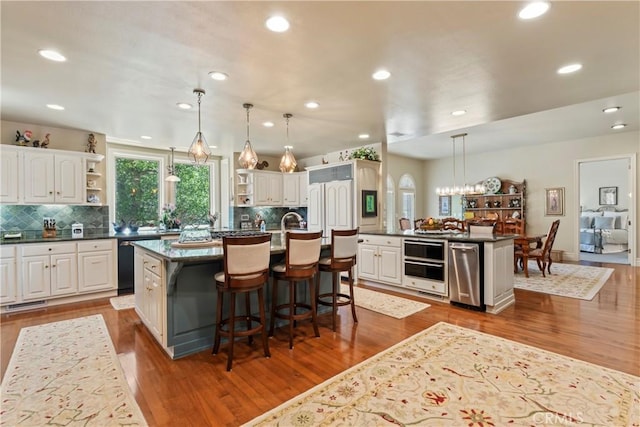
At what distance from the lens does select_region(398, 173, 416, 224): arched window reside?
9.53 m

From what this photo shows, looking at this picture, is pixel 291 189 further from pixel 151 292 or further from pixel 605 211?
pixel 605 211

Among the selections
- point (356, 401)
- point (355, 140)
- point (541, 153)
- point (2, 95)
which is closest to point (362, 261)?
point (355, 140)

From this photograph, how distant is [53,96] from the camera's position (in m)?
3.51

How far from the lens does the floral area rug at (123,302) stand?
4.23 meters

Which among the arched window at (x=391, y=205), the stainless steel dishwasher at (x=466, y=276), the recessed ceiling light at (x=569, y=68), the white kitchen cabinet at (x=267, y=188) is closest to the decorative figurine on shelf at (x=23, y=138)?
the white kitchen cabinet at (x=267, y=188)

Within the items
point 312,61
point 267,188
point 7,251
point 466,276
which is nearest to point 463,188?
point 466,276

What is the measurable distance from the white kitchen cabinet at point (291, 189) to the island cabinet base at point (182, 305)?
13.8 ft

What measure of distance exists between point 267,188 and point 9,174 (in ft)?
13.7

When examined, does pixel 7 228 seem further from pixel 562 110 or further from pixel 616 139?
pixel 616 139

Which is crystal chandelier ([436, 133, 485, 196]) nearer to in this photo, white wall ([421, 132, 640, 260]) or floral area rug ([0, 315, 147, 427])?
white wall ([421, 132, 640, 260])

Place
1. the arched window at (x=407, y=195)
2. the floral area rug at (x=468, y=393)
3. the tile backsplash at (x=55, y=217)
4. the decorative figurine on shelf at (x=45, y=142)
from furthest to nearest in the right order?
the arched window at (x=407, y=195) < the decorative figurine on shelf at (x=45, y=142) < the tile backsplash at (x=55, y=217) < the floral area rug at (x=468, y=393)

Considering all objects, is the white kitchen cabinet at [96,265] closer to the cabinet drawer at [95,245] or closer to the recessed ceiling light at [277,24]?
the cabinet drawer at [95,245]

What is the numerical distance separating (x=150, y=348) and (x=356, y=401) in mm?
2070

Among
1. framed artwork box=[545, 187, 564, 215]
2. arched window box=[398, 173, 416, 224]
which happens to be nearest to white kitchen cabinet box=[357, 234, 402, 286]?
arched window box=[398, 173, 416, 224]
